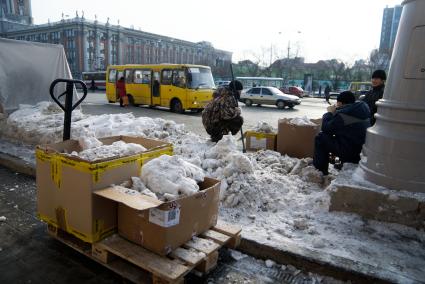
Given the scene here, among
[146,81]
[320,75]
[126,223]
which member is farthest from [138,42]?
[126,223]

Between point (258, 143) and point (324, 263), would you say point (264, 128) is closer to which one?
point (258, 143)

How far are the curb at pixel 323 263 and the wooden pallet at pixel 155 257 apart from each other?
0.26 meters

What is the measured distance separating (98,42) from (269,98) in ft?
206

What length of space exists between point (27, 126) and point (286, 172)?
5.99 m

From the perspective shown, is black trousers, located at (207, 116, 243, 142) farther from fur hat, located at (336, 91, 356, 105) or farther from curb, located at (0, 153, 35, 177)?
curb, located at (0, 153, 35, 177)

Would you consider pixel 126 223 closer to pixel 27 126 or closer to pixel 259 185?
pixel 259 185

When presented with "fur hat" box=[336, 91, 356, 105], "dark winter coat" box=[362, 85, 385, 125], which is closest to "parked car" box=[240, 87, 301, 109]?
"dark winter coat" box=[362, 85, 385, 125]

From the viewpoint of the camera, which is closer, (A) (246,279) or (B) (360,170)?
(A) (246,279)

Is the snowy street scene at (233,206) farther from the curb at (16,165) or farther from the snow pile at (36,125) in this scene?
the snow pile at (36,125)

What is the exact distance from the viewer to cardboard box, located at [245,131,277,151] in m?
6.30

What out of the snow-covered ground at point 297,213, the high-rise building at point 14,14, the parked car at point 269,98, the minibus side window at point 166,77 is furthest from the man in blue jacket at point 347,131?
the high-rise building at point 14,14

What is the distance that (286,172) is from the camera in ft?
16.7

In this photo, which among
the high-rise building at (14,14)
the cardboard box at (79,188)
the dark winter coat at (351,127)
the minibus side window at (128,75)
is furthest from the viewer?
the high-rise building at (14,14)

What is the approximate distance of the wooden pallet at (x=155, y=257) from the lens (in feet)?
7.91
